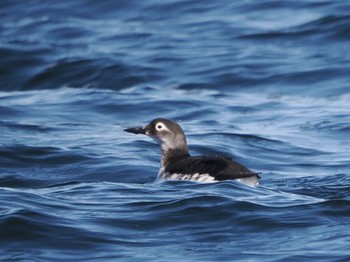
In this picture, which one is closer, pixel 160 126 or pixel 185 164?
pixel 185 164

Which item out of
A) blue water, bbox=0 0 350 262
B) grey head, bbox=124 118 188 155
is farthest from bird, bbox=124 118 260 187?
blue water, bbox=0 0 350 262

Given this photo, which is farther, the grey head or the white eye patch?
the white eye patch

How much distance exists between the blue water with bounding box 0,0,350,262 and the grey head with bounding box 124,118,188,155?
349 mm

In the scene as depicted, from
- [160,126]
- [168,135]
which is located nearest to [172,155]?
[168,135]

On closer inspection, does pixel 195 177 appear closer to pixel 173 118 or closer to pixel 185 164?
pixel 185 164

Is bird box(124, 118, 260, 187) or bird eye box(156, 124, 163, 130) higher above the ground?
bird eye box(156, 124, 163, 130)

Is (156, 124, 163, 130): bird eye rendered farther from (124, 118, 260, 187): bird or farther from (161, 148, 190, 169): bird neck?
(161, 148, 190, 169): bird neck

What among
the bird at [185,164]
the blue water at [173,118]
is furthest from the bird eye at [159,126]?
the blue water at [173,118]

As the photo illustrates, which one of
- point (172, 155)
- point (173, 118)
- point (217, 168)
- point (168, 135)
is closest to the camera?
point (217, 168)

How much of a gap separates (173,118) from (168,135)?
12.8 feet

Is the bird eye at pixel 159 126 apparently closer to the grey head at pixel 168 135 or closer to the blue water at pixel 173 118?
the grey head at pixel 168 135

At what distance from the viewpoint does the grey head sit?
13773 mm

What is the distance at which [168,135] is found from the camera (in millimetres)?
13891

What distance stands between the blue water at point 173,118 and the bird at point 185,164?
0.57 ft
